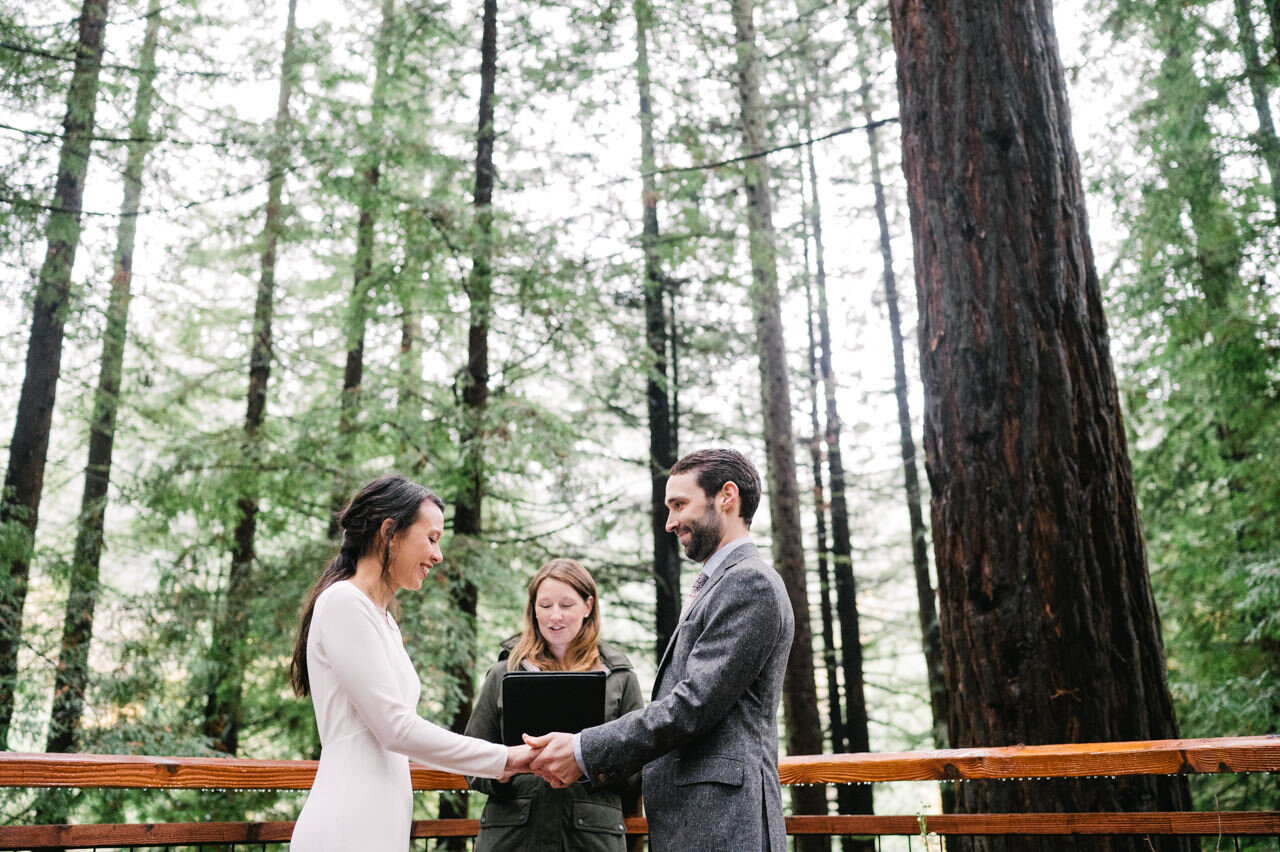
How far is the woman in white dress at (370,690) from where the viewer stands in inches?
90.7

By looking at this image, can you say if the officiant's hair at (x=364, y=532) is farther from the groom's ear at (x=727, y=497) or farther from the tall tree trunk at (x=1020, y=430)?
the tall tree trunk at (x=1020, y=430)

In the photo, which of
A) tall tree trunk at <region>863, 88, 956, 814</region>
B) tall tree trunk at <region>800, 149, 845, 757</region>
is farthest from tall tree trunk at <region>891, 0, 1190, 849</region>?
tall tree trunk at <region>800, 149, 845, 757</region>

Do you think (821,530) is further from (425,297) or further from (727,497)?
(727,497)

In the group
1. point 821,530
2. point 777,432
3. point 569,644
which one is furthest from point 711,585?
point 821,530

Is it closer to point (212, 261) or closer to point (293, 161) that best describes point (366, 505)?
point (293, 161)

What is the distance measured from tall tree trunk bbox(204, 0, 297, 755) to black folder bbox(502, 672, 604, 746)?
22.4ft

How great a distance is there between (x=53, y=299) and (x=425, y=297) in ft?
11.7

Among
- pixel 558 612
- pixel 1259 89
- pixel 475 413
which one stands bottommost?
pixel 558 612

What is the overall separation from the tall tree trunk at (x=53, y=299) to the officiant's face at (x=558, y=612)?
20.5 ft

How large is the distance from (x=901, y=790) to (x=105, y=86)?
21863 millimetres

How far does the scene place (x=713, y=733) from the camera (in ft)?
8.25

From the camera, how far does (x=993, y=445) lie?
11.5 feet

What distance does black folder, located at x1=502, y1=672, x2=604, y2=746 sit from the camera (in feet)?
9.35

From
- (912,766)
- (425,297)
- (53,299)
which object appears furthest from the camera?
(425,297)
